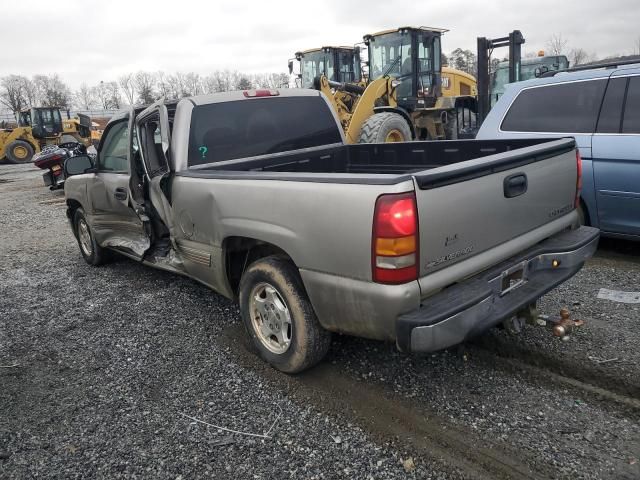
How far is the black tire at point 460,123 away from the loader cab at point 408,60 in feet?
3.94

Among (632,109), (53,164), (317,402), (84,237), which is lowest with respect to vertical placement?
(317,402)

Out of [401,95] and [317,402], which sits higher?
[401,95]

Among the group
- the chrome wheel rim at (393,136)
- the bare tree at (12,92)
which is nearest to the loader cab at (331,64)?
the chrome wheel rim at (393,136)

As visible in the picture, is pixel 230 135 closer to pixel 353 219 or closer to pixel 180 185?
pixel 180 185

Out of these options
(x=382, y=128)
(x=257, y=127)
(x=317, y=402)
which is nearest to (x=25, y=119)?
(x=382, y=128)

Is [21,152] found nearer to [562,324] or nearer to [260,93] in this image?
[260,93]

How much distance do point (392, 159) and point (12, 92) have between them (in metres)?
85.6

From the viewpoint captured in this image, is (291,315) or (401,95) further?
(401,95)

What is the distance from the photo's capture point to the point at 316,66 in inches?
598

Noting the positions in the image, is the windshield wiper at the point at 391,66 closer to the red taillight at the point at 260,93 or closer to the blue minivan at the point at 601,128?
the blue minivan at the point at 601,128

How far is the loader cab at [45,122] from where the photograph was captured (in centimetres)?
2752

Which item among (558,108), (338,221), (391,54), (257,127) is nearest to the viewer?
(338,221)

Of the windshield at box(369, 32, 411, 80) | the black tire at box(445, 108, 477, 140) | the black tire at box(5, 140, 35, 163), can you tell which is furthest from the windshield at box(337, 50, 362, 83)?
the black tire at box(5, 140, 35, 163)

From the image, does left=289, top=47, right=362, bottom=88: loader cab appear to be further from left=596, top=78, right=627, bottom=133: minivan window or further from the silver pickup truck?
the silver pickup truck
